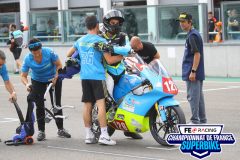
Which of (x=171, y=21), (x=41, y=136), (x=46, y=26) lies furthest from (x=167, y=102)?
(x=46, y=26)

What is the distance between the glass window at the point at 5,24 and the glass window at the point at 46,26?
151 centimetres

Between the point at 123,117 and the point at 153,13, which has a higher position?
the point at 153,13

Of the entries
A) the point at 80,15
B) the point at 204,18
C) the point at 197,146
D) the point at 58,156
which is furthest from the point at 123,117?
the point at 80,15

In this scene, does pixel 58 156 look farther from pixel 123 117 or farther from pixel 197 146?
pixel 197 146

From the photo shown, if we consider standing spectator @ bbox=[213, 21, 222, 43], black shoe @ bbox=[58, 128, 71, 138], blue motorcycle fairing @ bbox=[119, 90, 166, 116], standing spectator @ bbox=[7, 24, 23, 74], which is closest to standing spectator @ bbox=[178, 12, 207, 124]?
blue motorcycle fairing @ bbox=[119, 90, 166, 116]

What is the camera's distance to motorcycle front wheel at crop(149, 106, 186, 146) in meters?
9.73

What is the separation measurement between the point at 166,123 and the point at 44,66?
86.6 inches

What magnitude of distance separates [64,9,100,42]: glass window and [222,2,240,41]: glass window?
6.01 meters

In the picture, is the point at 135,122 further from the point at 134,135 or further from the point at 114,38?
the point at 114,38

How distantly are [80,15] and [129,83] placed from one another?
17.6 m

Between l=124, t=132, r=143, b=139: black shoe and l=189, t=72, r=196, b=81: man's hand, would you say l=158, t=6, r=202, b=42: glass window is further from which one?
l=124, t=132, r=143, b=139: black shoe

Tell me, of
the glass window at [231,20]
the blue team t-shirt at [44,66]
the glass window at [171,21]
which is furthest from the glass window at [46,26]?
the blue team t-shirt at [44,66]

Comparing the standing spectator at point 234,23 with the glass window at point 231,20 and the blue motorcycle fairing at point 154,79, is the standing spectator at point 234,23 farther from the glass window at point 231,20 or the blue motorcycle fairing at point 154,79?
the blue motorcycle fairing at point 154,79

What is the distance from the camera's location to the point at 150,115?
9.97 m
